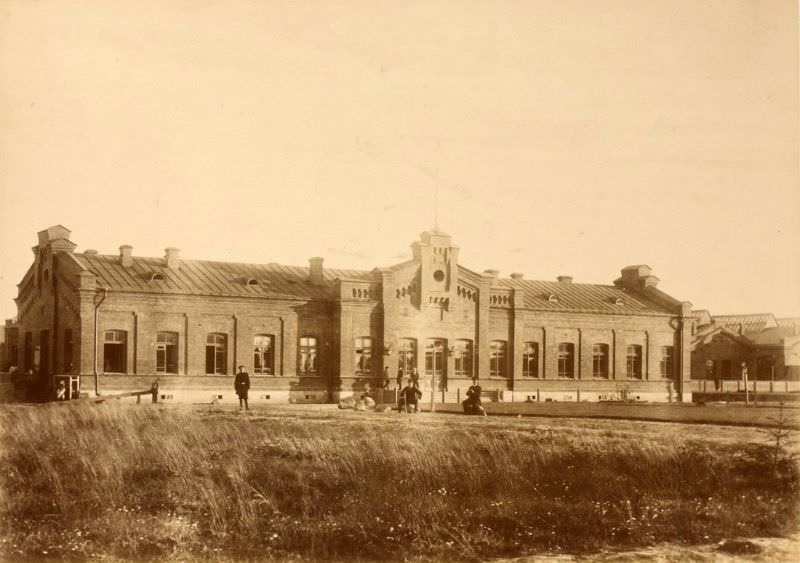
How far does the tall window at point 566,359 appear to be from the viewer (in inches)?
1615

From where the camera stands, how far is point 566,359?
1626 inches

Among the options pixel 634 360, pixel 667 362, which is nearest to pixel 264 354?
pixel 634 360

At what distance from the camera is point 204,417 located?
21906 millimetres

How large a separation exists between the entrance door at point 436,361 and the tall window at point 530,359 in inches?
204

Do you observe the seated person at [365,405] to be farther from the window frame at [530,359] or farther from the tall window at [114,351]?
the window frame at [530,359]

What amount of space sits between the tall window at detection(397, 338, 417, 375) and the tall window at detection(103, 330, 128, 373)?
1101 cm

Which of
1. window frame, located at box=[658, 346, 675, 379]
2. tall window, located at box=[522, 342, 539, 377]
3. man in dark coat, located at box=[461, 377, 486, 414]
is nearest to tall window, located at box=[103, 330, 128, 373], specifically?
man in dark coat, located at box=[461, 377, 486, 414]

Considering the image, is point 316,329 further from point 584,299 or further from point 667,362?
point 667,362

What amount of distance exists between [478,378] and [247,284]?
10.9m

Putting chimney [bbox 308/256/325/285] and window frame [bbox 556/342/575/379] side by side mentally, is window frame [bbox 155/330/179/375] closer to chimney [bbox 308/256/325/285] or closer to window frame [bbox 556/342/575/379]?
chimney [bbox 308/256/325/285]

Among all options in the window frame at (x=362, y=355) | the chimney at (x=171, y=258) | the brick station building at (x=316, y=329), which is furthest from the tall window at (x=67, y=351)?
the window frame at (x=362, y=355)

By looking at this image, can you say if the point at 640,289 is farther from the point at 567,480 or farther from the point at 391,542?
the point at 391,542

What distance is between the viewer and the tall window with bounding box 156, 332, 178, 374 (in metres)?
32.3

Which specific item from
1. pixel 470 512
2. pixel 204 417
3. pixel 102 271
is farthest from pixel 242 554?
pixel 102 271
